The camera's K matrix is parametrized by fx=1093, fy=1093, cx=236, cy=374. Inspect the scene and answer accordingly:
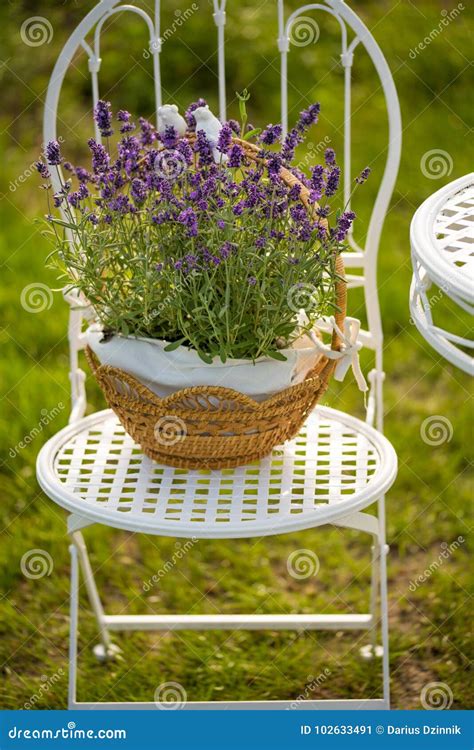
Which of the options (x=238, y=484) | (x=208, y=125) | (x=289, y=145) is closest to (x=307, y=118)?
(x=289, y=145)

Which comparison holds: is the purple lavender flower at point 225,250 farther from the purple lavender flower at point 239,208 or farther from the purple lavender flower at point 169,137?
the purple lavender flower at point 169,137

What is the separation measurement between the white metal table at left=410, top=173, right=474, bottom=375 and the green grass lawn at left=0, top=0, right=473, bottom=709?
111cm

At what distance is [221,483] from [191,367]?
0.26 metres

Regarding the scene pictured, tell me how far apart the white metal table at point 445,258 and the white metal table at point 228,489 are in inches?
15.6

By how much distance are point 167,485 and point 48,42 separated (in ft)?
12.0

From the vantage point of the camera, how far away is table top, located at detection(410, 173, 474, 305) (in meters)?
1.67

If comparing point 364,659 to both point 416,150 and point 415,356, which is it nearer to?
point 415,356

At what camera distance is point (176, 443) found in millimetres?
2082

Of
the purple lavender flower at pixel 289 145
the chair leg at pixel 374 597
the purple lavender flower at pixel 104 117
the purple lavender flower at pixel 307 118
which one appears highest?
the purple lavender flower at pixel 104 117

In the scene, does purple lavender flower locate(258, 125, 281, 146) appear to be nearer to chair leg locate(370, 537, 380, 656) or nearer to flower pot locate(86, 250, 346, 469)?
flower pot locate(86, 250, 346, 469)

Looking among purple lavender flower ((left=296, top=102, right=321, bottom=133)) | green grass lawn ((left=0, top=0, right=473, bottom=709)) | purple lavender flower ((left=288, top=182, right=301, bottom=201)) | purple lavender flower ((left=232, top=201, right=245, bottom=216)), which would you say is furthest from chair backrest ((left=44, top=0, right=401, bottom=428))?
green grass lawn ((left=0, top=0, right=473, bottom=709))

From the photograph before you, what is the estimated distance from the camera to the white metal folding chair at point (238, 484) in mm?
2006

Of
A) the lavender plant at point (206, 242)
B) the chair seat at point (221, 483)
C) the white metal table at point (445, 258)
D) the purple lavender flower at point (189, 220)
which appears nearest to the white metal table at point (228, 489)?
the chair seat at point (221, 483)

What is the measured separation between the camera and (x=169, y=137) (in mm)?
2053
